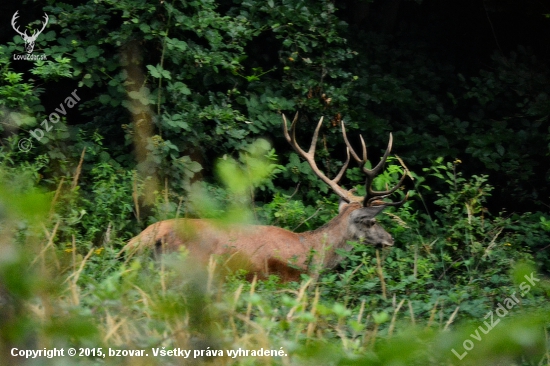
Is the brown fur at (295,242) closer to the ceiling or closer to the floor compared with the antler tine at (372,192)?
closer to the floor

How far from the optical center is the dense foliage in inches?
206

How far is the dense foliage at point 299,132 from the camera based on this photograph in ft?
17.2

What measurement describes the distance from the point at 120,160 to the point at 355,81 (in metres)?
2.84

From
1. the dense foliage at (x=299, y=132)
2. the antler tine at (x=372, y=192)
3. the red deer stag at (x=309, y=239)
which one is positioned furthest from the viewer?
the antler tine at (x=372, y=192)

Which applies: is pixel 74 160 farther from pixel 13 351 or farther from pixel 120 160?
pixel 13 351

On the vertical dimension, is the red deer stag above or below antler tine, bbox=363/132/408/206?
below

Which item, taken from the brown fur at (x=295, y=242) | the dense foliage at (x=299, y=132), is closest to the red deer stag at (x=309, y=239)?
the brown fur at (x=295, y=242)

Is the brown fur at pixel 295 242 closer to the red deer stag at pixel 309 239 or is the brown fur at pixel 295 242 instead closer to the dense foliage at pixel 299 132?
the red deer stag at pixel 309 239

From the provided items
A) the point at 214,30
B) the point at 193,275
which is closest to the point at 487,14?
the point at 214,30

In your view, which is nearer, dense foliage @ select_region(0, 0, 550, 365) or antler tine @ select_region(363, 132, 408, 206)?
dense foliage @ select_region(0, 0, 550, 365)

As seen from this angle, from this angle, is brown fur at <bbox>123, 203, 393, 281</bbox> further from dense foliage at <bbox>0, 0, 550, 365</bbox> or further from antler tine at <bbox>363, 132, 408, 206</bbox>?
dense foliage at <bbox>0, 0, 550, 365</bbox>

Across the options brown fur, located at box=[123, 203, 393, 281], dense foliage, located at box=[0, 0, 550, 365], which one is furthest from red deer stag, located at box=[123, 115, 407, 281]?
dense foliage, located at box=[0, 0, 550, 365]

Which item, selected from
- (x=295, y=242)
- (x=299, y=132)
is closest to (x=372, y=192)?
(x=295, y=242)

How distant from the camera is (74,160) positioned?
6.86 metres
